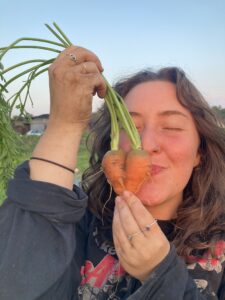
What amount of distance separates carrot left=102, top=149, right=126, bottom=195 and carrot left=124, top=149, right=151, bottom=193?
39 millimetres

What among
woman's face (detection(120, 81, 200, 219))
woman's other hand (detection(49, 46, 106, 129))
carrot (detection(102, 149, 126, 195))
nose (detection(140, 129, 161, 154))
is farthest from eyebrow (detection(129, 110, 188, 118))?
woman's other hand (detection(49, 46, 106, 129))

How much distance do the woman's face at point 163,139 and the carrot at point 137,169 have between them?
0.05m

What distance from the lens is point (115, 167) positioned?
6.75ft

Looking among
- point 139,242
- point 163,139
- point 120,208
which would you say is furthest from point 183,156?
point 139,242

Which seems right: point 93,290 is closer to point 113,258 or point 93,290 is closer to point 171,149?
point 113,258

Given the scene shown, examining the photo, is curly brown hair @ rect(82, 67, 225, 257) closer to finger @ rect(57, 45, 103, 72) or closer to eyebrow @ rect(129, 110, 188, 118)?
eyebrow @ rect(129, 110, 188, 118)

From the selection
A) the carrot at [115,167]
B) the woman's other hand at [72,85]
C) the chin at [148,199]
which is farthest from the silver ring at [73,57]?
the chin at [148,199]

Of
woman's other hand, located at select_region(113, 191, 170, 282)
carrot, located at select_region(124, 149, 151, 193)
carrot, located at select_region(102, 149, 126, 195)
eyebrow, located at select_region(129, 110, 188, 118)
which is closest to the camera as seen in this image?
woman's other hand, located at select_region(113, 191, 170, 282)

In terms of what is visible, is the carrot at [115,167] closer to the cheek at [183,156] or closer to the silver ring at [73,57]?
the cheek at [183,156]

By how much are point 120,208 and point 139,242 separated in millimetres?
201

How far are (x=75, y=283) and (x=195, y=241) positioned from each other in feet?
2.36

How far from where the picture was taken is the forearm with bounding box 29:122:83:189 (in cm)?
171

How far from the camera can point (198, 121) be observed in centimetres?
229

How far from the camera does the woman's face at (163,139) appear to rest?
6.79 ft
